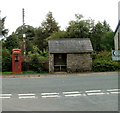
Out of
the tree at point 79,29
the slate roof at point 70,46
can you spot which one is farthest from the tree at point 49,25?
the slate roof at point 70,46

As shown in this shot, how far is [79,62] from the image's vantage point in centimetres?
2045

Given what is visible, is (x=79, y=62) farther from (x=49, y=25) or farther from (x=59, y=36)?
(x=49, y=25)

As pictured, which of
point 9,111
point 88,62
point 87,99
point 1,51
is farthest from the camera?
point 1,51

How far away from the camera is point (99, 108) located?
6.89 m

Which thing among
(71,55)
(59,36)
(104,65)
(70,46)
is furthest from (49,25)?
(104,65)

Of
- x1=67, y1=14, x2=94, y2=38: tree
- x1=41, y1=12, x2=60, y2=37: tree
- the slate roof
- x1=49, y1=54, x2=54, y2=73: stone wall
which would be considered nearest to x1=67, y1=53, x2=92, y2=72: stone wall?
the slate roof

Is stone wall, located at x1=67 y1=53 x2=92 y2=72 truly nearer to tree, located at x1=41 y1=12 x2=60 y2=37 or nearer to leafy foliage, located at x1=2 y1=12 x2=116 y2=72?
leafy foliage, located at x1=2 y1=12 x2=116 y2=72

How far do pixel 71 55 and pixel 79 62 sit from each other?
3.23 ft

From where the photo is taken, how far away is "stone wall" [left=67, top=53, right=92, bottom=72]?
20.4 m

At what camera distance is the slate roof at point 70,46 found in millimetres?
20500

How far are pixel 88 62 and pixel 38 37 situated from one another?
26.0m

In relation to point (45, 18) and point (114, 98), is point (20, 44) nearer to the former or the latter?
point (45, 18)

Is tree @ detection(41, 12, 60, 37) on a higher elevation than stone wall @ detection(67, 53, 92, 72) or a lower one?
higher

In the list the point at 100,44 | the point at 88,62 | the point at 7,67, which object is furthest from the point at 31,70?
the point at 100,44
